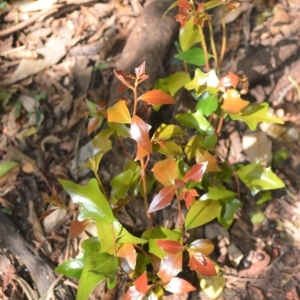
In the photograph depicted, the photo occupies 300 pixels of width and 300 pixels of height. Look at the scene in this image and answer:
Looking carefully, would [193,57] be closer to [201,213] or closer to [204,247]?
[201,213]

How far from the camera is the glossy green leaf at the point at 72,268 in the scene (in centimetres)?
169

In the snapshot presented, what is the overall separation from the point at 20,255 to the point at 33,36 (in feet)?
4.21

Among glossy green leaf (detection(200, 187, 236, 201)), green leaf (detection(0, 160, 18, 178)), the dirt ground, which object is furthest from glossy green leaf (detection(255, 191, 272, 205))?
green leaf (detection(0, 160, 18, 178))

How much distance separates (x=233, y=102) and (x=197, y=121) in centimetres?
25

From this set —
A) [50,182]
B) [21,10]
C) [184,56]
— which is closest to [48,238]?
[50,182]

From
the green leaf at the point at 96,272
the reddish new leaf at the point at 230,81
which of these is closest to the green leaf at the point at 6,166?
the green leaf at the point at 96,272

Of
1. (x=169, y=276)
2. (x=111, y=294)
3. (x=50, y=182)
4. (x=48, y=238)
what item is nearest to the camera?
(x=169, y=276)

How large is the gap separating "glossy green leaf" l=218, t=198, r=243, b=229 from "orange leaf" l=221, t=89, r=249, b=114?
1.50ft

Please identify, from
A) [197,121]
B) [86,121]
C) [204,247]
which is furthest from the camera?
[86,121]

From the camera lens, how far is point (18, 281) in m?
1.83

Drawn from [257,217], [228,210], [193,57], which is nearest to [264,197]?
[257,217]

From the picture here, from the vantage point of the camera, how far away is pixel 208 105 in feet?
6.10

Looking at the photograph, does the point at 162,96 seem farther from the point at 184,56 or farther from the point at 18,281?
the point at 18,281

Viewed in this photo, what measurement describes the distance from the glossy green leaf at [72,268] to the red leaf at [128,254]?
196 mm
